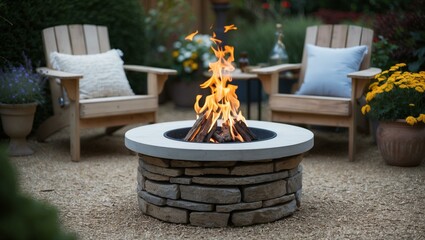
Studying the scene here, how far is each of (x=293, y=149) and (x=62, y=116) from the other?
2.15 meters

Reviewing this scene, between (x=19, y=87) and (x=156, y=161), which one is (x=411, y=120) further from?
(x=19, y=87)

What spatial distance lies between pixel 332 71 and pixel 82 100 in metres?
1.81

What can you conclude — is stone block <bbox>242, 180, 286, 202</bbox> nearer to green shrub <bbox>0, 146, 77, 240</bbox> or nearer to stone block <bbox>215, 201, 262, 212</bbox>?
stone block <bbox>215, 201, 262, 212</bbox>

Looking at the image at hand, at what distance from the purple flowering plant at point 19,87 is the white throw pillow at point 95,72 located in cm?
20

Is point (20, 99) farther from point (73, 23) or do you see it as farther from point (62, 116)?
point (73, 23)

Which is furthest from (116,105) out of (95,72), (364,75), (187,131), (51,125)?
(364,75)

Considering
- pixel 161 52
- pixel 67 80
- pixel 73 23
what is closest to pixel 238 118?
pixel 67 80

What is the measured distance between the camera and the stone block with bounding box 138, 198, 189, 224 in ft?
9.87

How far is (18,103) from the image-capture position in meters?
4.56

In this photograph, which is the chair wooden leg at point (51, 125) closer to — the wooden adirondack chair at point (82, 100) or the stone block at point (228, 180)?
the wooden adirondack chair at point (82, 100)

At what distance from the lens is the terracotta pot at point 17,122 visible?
453 centimetres

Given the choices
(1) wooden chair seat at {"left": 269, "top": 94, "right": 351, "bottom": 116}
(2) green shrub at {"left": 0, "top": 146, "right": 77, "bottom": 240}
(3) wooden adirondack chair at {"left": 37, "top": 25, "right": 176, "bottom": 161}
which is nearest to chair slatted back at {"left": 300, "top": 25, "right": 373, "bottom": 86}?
(1) wooden chair seat at {"left": 269, "top": 94, "right": 351, "bottom": 116}

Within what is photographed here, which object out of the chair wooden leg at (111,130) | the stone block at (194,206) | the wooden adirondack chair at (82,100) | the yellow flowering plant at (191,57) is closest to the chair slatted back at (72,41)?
the wooden adirondack chair at (82,100)

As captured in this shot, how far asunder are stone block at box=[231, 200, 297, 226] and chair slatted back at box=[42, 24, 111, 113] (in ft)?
7.27
